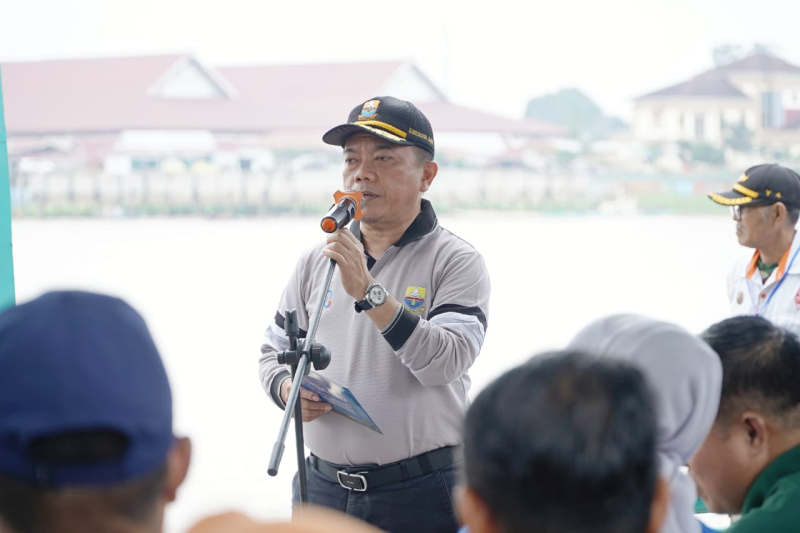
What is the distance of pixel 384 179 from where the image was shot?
2104 millimetres

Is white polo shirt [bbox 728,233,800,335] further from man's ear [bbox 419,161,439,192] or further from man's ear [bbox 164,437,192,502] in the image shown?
man's ear [bbox 164,437,192,502]

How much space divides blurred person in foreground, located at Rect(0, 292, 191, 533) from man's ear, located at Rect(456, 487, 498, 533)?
27 cm

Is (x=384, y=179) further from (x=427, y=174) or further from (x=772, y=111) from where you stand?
(x=772, y=111)

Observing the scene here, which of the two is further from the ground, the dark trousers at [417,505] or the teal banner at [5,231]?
the teal banner at [5,231]

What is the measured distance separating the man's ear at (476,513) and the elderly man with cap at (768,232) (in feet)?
8.79

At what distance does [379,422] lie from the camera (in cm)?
197

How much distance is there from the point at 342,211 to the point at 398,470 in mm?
626

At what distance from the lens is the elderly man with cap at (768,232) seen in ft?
10.3

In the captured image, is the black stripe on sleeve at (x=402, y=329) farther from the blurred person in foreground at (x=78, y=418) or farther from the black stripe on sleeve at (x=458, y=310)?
the blurred person in foreground at (x=78, y=418)

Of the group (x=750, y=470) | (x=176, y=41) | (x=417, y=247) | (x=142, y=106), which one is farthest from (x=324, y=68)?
(x=750, y=470)

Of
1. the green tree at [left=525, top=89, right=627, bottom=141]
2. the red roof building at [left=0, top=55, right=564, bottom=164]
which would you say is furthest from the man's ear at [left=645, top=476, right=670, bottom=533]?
the green tree at [left=525, top=89, right=627, bottom=141]

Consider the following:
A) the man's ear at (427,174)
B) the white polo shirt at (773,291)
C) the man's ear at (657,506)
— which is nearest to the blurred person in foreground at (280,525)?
the man's ear at (657,506)

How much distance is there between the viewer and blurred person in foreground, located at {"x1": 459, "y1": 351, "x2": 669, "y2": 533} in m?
0.70

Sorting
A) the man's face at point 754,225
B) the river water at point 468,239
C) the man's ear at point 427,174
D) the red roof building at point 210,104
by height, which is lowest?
the river water at point 468,239
